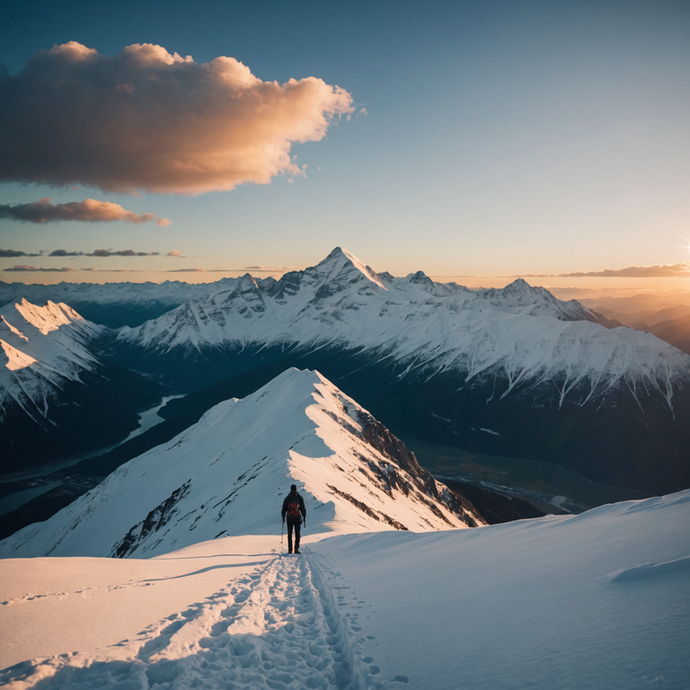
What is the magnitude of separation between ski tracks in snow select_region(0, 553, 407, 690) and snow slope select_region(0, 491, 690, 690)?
28 mm

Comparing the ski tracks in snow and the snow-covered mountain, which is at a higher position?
the ski tracks in snow

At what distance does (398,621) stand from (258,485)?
39.1 meters

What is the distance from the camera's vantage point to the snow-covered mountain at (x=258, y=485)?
1607 inches

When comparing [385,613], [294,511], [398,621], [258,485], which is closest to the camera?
[398,621]

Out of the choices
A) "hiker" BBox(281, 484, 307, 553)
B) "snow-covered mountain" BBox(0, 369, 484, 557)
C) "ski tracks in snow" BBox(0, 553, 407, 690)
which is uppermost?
"ski tracks in snow" BBox(0, 553, 407, 690)

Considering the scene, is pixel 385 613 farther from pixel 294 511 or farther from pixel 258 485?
pixel 258 485

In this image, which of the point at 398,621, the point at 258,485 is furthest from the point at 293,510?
the point at 258,485

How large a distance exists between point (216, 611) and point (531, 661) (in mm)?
6924

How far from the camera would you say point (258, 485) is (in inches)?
1740

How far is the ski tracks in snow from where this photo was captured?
18.4 ft

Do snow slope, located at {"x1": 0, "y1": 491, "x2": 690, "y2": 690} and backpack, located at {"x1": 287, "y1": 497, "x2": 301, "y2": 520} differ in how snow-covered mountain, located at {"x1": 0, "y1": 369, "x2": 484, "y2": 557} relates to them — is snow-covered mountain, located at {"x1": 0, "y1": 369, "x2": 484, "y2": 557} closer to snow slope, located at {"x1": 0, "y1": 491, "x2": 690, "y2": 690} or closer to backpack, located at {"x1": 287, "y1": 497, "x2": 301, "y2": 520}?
backpack, located at {"x1": 287, "y1": 497, "x2": 301, "y2": 520}

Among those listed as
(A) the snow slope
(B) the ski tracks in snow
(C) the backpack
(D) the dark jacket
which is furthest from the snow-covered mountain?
(B) the ski tracks in snow

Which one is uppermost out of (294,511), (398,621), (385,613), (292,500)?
(398,621)

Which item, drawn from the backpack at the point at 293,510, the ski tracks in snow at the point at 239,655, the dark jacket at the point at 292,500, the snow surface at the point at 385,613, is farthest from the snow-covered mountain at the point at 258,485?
the ski tracks in snow at the point at 239,655
